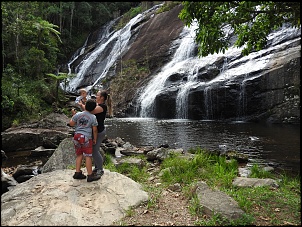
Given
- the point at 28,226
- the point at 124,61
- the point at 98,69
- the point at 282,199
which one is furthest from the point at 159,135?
the point at 98,69

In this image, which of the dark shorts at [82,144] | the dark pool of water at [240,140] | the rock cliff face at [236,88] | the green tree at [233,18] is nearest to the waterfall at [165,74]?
the rock cliff face at [236,88]

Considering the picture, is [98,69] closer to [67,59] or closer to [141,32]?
[141,32]

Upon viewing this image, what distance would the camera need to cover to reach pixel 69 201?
3.59 metres

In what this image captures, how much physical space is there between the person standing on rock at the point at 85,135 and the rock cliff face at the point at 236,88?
12.2m

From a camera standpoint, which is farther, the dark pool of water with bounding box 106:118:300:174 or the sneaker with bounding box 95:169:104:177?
the dark pool of water with bounding box 106:118:300:174

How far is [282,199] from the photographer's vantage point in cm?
383

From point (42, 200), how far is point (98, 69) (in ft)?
88.1

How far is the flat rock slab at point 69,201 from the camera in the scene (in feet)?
10.5

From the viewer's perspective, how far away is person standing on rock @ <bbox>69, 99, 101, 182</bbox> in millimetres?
4250

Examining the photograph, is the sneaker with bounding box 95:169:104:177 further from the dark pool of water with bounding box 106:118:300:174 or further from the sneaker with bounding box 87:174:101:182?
the dark pool of water with bounding box 106:118:300:174

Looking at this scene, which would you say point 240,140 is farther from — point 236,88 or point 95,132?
point 95,132

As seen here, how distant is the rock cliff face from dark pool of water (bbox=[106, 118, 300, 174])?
7.29 feet

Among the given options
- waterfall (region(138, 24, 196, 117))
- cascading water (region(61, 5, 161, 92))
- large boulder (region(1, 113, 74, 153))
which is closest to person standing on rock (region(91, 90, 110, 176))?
large boulder (region(1, 113, 74, 153))

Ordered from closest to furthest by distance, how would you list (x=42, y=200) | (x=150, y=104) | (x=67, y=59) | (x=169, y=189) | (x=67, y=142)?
(x=42, y=200) → (x=169, y=189) → (x=67, y=142) → (x=150, y=104) → (x=67, y=59)
